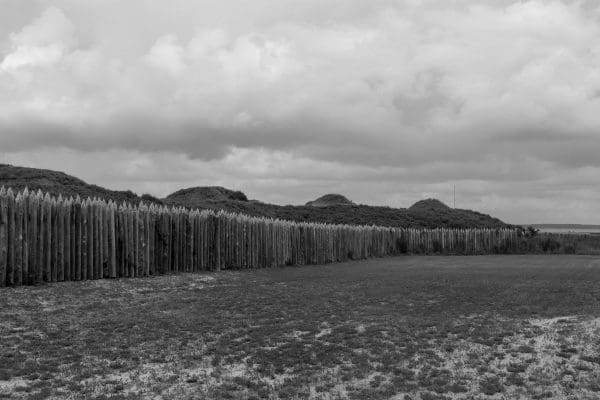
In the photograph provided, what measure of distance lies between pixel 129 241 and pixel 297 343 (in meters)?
9.32

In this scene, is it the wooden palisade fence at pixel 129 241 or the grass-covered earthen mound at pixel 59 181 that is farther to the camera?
the grass-covered earthen mound at pixel 59 181

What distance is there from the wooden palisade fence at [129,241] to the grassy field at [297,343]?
1.01m

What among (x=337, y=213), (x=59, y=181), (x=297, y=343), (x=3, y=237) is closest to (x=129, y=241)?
(x=3, y=237)

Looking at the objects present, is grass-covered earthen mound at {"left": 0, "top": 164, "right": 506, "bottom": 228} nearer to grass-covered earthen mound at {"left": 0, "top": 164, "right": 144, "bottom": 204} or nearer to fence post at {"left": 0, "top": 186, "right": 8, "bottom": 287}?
grass-covered earthen mound at {"left": 0, "top": 164, "right": 144, "bottom": 204}

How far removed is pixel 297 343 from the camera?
330 inches

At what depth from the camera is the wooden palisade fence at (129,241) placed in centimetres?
1341

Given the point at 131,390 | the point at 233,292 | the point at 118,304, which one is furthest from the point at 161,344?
the point at 233,292

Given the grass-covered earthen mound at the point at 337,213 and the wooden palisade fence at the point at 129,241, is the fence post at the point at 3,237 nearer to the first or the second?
the wooden palisade fence at the point at 129,241

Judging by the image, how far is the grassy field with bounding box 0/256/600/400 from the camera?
21.6 feet

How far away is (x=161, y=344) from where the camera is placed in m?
8.45

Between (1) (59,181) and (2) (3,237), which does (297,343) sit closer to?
(2) (3,237)

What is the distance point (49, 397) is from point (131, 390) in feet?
2.67

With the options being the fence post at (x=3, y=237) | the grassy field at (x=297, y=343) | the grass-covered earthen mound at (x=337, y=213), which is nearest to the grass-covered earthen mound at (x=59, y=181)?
the grass-covered earthen mound at (x=337, y=213)

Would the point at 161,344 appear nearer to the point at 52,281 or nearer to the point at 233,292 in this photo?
the point at 233,292
